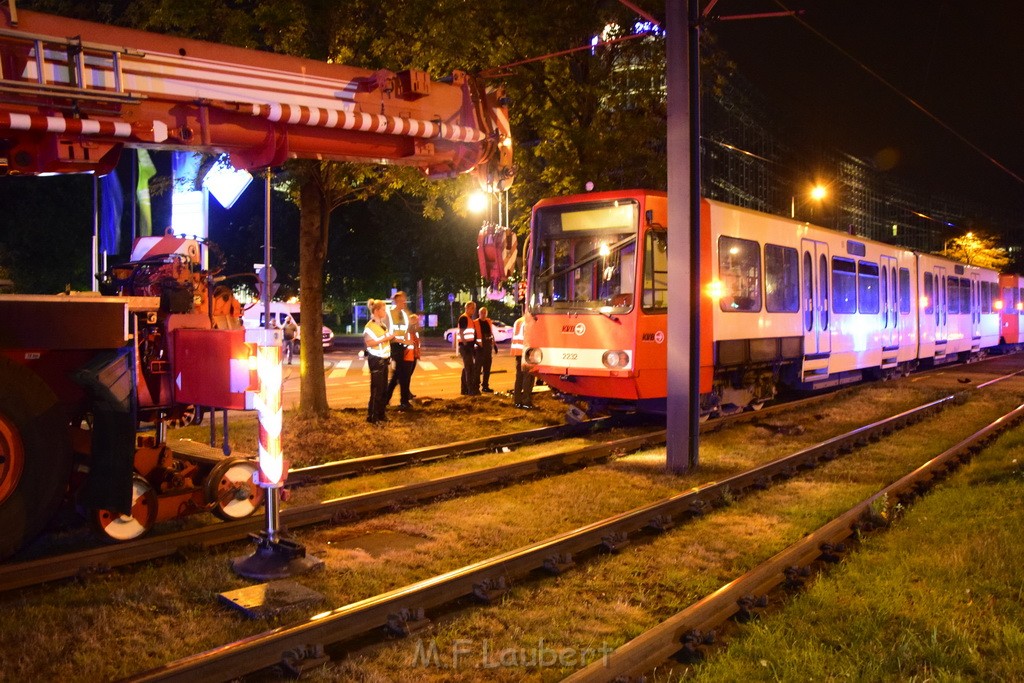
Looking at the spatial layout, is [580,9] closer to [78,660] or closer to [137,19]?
[137,19]

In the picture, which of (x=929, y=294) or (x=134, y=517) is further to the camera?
(x=929, y=294)

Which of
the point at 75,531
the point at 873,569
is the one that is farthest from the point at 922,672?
the point at 75,531

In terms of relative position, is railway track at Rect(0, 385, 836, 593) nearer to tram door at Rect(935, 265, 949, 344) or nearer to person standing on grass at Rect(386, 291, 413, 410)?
person standing on grass at Rect(386, 291, 413, 410)

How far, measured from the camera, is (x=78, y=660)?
14.6 ft

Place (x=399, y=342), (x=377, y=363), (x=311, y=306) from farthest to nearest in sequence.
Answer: (x=399, y=342) → (x=311, y=306) → (x=377, y=363)

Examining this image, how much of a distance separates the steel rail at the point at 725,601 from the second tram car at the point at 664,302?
3.61 meters

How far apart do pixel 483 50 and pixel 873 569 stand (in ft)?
34.2

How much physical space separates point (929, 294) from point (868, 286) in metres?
5.94

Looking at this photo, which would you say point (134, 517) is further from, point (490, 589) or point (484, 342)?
point (484, 342)

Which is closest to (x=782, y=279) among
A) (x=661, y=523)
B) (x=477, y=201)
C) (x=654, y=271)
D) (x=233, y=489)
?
(x=654, y=271)

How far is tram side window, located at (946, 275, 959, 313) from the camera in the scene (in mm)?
24783

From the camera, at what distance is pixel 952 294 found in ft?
82.8

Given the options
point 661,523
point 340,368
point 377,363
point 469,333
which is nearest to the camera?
point 661,523

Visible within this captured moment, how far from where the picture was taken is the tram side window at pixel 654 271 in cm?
1129
